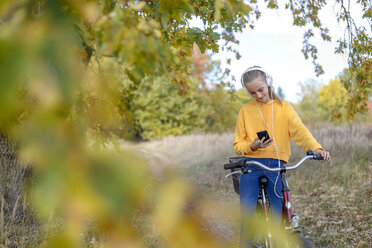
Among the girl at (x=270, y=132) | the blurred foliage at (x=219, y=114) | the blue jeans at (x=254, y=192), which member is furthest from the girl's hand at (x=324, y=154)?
the blurred foliage at (x=219, y=114)

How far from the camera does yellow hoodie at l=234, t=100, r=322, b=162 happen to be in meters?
2.95

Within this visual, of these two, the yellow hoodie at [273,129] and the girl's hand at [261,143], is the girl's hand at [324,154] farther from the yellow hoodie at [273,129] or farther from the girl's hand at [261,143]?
the girl's hand at [261,143]

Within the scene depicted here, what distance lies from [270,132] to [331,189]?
12.9 ft

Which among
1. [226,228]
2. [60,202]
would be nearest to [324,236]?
[226,228]

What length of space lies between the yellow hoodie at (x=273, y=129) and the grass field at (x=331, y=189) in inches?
30.7

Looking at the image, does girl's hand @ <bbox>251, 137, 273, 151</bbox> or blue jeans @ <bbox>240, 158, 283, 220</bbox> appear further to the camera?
blue jeans @ <bbox>240, 158, 283, 220</bbox>

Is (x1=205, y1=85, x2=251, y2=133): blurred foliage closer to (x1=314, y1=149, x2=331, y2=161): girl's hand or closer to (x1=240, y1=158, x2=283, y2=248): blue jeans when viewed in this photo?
(x1=240, y1=158, x2=283, y2=248): blue jeans

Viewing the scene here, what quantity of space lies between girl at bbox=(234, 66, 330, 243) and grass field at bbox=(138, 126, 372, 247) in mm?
646

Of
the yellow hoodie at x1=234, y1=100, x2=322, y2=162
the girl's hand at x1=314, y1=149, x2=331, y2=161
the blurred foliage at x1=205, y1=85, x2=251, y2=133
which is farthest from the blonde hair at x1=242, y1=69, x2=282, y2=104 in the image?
the blurred foliage at x1=205, y1=85, x2=251, y2=133

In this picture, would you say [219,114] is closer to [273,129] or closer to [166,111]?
[166,111]

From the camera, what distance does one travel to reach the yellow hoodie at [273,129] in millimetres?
2947

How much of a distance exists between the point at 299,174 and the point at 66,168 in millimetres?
7456

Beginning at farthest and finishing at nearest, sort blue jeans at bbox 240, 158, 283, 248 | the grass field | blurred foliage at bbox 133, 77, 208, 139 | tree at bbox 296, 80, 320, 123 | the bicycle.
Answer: tree at bbox 296, 80, 320, 123 < blurred foliage at bbox 133, 77, 208, 139 < the grass field < blue jeans at bbox 240, 158, 283, 248 < the bicycle

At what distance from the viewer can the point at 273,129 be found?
3025 millimetres
